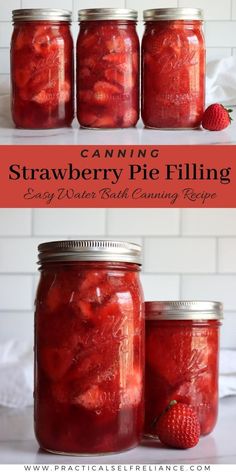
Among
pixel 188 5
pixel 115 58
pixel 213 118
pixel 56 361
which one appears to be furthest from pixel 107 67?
pixel 188 5

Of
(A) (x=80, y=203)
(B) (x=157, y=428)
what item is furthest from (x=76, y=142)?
(A) (x=80, y=203)

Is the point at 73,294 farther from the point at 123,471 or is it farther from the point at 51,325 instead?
the point at 123,471

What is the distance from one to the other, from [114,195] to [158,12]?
0.89 ft

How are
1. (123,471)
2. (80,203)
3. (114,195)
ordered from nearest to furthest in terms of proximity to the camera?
1. (123,471)
2. (114,195)
3. (80,203)

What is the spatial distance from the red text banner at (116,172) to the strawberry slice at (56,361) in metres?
0.26

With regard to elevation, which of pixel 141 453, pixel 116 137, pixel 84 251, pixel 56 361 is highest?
pixel 116 137

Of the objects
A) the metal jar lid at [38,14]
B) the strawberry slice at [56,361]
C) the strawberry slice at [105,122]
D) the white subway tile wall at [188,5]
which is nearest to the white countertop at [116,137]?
the strawberry slice at [105,122]

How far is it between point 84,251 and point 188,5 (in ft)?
2.26

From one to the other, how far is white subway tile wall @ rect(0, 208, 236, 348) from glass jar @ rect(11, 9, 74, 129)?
475 millimetres

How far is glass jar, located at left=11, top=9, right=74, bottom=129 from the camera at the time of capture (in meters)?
1.06

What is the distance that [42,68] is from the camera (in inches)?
41.9

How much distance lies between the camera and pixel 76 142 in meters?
1.04

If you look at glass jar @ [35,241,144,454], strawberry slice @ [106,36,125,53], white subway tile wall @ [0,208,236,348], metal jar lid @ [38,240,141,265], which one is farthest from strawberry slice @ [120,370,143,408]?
white subway tile wall @ [0,208,236,348]

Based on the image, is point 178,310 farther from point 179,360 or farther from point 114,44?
point 114,44
